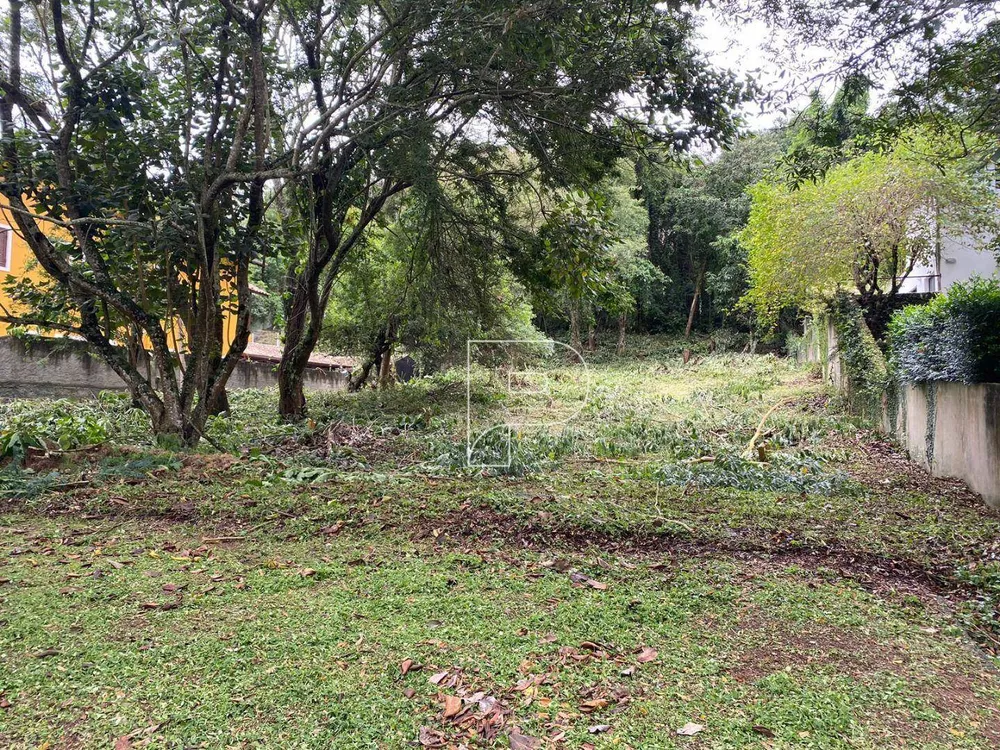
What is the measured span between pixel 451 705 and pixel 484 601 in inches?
38.6

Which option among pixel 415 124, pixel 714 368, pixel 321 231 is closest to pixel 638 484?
pixel 415 124

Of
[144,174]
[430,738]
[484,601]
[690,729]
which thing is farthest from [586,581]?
[144,174]

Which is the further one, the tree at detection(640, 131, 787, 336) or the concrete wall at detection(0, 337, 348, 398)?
the tree at detection(640, 131, 787, 336)

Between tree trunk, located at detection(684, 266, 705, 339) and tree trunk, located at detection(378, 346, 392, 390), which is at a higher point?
tree trunk, located at detection(684, 266, 705, 339)

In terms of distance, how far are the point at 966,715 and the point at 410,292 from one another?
9.63m

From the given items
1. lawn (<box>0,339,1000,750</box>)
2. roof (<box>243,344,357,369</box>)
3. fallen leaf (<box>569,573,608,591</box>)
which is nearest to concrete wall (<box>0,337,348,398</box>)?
lawn (<box>0,339,1000,750</box>)

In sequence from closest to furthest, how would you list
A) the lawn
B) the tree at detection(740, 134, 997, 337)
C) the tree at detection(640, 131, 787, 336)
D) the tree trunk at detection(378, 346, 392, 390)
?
the lawn, the tree at detection(740, 134, 997, 337), the tree trunk at detection(378, 346, 392, 390), the tree at detection(640, 131, 787, 336)

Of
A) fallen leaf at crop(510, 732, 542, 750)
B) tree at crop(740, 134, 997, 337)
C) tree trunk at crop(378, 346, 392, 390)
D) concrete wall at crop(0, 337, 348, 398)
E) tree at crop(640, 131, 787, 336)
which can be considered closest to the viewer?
fallen leaf at crop(510, 732, 542, 750)

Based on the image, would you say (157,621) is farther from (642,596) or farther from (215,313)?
(215,313)

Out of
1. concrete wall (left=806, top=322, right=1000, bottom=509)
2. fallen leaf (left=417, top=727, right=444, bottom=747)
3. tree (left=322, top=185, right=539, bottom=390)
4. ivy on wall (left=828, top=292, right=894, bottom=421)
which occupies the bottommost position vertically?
fallen leaf (left=417, top=727, right=444, bottom=747)

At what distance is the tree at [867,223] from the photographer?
10.8m

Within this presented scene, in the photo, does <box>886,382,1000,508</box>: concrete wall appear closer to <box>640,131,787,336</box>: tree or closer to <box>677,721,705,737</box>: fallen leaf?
<box>677,721,705,737</box>: fallen leaf

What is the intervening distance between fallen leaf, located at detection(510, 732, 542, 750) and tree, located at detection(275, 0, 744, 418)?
15.8ft

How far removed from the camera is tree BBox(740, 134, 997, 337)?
35.4 feet
